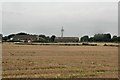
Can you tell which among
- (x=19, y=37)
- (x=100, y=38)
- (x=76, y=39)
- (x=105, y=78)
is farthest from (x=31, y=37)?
(x=105, y=78)

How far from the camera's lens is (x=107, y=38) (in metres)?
141

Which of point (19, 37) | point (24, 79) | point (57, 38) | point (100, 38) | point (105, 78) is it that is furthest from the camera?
point (19, 37)

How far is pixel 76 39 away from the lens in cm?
15825

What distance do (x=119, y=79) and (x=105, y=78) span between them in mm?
701

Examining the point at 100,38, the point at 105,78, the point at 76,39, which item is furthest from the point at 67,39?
the point at 105,78

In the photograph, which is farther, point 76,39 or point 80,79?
point 76,39

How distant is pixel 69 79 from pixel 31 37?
15445cm

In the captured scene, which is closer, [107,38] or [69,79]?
[69,79]

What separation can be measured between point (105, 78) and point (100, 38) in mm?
128928

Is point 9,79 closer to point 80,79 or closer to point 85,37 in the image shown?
point 80,79

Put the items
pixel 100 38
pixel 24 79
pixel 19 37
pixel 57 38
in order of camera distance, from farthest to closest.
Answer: pixel 19 37, pixel 57 38, pixel 100 38, pixel 24 79

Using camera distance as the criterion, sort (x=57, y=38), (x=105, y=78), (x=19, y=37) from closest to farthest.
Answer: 1. (x=105, y=78)
2. (x=57, y=38)
3. (x=19, y=37)

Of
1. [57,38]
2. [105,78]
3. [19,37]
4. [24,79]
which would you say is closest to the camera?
[24,79]

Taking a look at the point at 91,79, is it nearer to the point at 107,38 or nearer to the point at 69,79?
the point at 69,79
